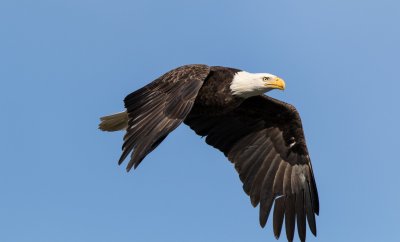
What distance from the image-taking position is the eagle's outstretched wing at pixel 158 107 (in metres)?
9.66

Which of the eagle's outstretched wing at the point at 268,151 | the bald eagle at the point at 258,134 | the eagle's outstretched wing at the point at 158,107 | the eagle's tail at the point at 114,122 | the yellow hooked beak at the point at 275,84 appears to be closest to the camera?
the eagle's outstretched wing at the point at 158,107

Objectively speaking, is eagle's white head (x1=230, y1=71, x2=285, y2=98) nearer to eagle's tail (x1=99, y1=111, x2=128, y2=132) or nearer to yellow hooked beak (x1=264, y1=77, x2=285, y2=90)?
yellow hooked beak (x1=264, y1=77, x2=285, y2=90)

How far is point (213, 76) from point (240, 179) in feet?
6.43

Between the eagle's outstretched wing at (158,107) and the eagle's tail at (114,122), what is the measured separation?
5.38 feet

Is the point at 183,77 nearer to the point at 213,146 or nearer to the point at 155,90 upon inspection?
the point at 155,90

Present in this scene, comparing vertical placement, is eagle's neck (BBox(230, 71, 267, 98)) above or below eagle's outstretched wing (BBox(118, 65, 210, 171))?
above

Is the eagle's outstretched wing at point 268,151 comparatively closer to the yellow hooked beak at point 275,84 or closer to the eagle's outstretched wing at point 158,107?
the yellow hooked beak at point 275,84

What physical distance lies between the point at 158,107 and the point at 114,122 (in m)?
2.24

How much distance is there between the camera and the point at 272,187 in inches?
497

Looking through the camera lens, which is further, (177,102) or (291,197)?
(291,197)

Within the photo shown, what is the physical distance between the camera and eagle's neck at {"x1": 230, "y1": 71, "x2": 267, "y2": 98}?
1124cm

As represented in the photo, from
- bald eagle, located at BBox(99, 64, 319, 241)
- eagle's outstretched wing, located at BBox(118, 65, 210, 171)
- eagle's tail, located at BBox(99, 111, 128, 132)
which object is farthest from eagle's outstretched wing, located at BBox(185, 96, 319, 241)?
eagle's outstretched wing, located at BBox(118, 65, 210, 171)

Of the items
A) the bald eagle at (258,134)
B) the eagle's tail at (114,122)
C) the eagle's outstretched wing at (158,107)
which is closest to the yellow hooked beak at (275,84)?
the bald eagle at (258,134)

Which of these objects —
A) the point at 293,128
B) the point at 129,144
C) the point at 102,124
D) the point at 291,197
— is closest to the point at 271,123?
the point at 293,128
